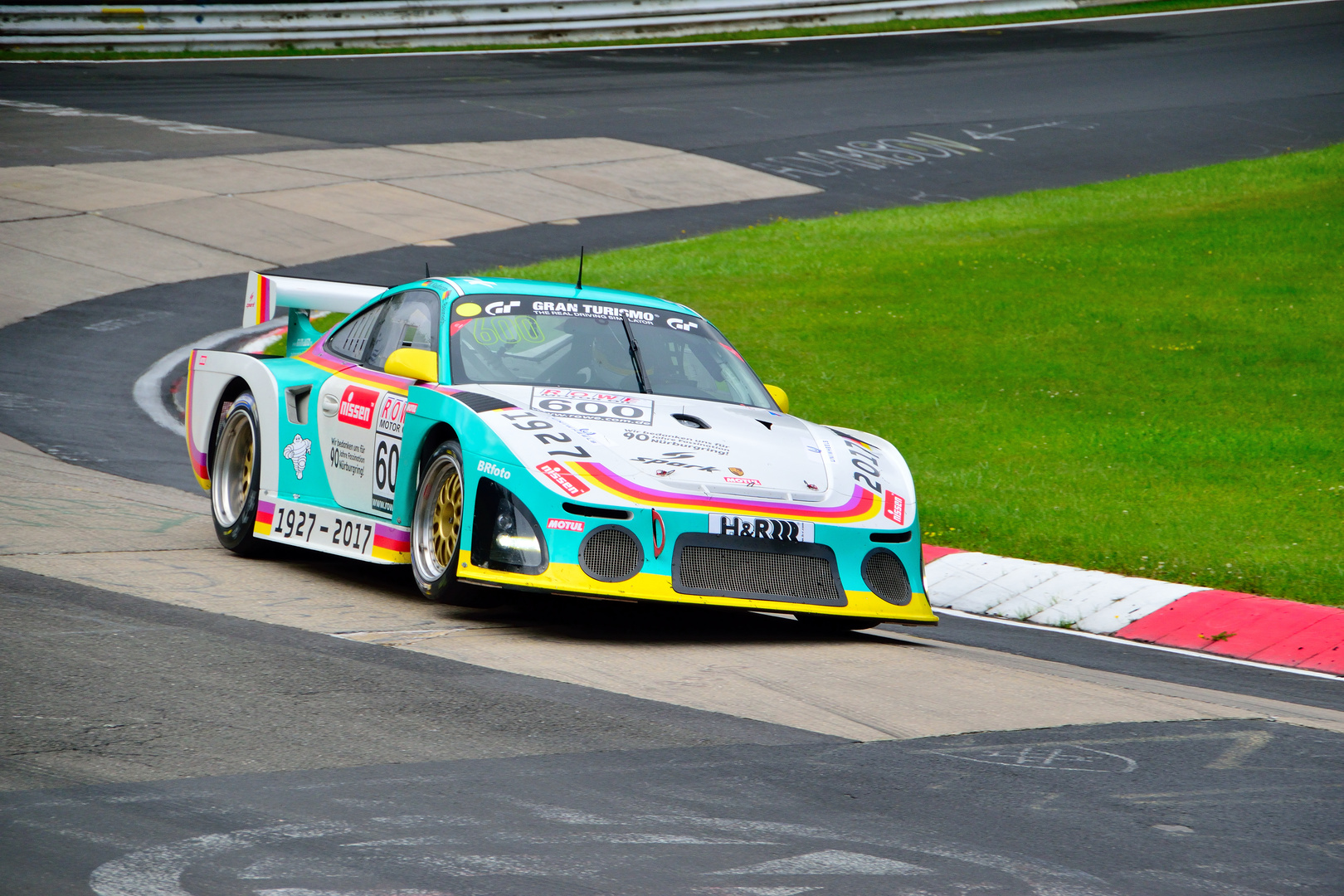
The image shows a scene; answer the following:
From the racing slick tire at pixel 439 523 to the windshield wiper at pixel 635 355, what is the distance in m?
1.06

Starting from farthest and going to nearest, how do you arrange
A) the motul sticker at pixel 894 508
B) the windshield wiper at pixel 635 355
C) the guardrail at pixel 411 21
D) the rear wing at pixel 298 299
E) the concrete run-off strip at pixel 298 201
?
the guardrail at pixel 411 21 < the concrete run-off strip at pixel 298 201 < the rear wing at pixel 298 299 < the windshield wiper at pixel 635 355 < the motul sticker at pixel 894 508

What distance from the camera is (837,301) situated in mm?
18984

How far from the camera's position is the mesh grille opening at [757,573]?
23.1 ft

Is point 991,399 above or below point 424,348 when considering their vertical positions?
below

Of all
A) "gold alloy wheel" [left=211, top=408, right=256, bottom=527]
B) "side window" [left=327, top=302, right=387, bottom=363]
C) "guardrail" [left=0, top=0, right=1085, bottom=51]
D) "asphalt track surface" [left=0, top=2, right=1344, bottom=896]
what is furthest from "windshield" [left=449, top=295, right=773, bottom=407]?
"guardrail" [left=0, top=0, right=1085, bottom=51]

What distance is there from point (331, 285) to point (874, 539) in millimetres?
4058

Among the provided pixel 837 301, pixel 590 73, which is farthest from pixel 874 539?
pixel 590 73

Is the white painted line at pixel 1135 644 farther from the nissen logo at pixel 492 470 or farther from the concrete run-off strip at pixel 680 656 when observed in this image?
the nissen logo at pixel 492 470

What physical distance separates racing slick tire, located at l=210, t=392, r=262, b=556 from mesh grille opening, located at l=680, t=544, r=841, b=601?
2884mm

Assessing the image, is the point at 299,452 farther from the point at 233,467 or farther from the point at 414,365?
the point at 414,365

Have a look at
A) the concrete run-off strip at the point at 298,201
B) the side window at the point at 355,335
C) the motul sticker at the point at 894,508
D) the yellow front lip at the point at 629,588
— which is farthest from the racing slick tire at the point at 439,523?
the concrete run-off strip at the point at 298,201

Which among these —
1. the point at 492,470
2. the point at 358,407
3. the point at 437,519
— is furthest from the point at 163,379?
the point at 492,470

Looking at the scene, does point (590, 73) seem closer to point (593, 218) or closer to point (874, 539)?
point (593, 218)

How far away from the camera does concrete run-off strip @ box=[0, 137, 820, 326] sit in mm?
20250
